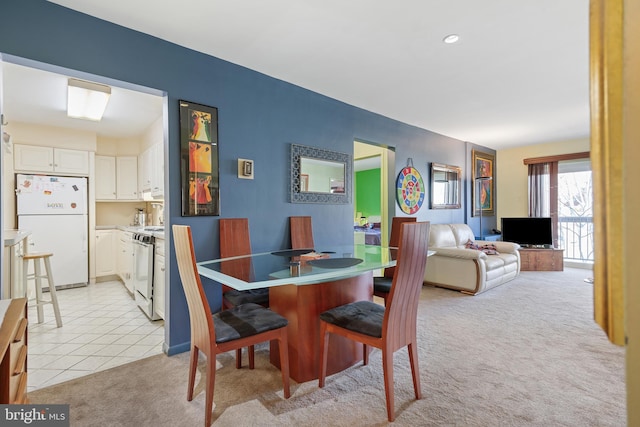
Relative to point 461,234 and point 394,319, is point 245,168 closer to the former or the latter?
point 394,319

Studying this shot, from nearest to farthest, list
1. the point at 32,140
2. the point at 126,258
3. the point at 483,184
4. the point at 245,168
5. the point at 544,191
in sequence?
the point at 245,168
the point at 126,258
the point at 32,140
the point at 544,191
the point at 483,184

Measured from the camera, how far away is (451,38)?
238 centimetres

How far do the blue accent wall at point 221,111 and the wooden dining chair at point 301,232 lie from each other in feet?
0.29

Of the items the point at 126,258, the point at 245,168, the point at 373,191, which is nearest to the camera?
the point at 245,168

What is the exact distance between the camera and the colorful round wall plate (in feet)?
15.0

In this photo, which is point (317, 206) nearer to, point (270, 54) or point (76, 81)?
point (270, 54)

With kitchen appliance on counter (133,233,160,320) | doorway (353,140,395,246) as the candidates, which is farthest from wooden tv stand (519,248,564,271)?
kitchen appliance on counter (133,233,160,320)

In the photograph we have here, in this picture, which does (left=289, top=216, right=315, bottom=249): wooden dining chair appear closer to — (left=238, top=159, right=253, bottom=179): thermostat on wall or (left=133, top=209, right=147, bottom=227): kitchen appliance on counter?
(left=238, top=159, right=253, bottom=179): thermostat on wall

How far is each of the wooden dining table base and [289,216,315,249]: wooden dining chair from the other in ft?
3.29

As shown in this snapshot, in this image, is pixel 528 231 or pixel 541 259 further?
pixel 528 231

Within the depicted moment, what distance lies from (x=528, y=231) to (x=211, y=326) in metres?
6.01

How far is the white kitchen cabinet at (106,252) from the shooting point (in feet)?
15.7

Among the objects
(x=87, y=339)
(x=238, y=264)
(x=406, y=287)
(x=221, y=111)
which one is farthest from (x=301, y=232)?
(x=87, y=339)

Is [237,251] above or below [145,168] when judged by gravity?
below
